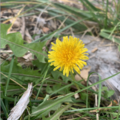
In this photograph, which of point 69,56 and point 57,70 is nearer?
point 69,56

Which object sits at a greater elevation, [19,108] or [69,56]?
[69,56]

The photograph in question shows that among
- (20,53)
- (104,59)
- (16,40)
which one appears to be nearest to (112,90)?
(104,59)

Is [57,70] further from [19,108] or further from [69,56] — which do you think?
[19,108]

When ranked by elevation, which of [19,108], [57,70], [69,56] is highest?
[69,56]

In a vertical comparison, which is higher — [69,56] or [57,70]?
[69,56]

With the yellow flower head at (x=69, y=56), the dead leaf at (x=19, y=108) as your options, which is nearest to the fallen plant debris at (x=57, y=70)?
the dead leaf at (x=19, y=108)

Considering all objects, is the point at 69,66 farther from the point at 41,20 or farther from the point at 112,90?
the point at 41,20

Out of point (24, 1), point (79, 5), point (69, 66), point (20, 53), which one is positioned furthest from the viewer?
point (79, 5)

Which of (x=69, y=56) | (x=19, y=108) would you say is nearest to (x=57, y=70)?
(x=69, y=56)

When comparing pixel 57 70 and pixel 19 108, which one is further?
pixel 57 70
